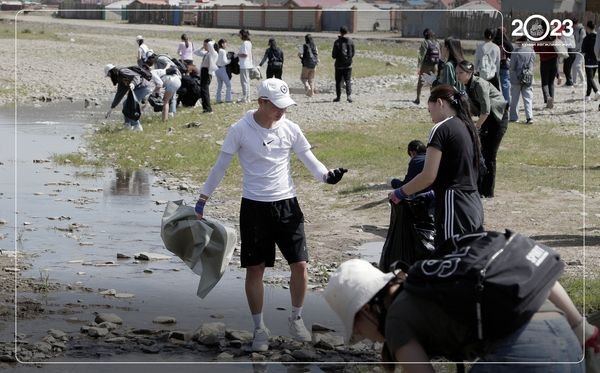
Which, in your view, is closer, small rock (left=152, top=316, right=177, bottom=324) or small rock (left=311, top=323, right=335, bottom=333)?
small rock (left=311, top=323, right=335, bottom=333)

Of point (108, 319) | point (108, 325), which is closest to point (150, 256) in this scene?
point (108, 319)

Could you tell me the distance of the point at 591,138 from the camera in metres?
20.7

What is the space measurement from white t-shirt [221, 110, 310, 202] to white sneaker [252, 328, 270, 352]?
A: 2.86 ft

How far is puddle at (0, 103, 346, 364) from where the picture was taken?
889 centimetres

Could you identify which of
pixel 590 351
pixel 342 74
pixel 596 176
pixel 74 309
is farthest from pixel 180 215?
pixel 342 74

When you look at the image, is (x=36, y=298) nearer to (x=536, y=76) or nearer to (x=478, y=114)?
(x=478, y=114)

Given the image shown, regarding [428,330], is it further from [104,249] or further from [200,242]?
[104,249]

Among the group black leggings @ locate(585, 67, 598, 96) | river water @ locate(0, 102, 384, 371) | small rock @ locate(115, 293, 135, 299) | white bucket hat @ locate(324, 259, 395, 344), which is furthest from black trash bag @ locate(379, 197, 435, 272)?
black leggings @ locate(585, 67, 598, 96)

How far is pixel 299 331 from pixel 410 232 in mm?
1011

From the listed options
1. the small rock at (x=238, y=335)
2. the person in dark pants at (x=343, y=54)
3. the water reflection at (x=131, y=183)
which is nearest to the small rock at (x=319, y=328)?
the small rock at (x=238, y=335)

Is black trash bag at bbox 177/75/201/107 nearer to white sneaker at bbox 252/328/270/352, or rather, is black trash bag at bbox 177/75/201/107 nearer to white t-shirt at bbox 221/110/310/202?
white t-shirt at bbox 221/110/310/202

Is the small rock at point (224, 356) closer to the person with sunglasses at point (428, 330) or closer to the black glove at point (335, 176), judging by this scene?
the black glove at point (335, 176)

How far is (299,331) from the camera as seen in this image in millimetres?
8039

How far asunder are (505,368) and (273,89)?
419 cm
